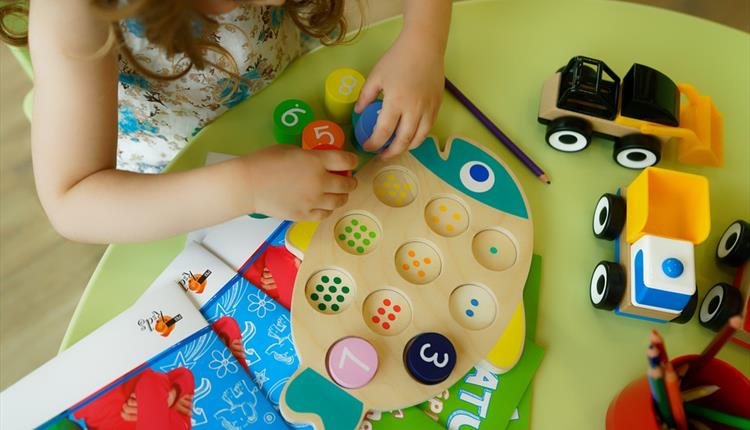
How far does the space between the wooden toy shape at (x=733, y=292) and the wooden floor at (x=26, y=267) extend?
3.21 feet

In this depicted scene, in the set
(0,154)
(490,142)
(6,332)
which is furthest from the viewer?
(0,154)

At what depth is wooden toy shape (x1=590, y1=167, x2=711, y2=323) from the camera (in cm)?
49

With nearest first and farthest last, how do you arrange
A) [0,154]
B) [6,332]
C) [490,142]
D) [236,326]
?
[236,326]
[490,142]
[6,332]
[0,154]

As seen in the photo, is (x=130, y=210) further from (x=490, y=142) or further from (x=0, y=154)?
(x=0, y=154)

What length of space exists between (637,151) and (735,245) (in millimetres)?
123

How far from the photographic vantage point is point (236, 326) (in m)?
0.50

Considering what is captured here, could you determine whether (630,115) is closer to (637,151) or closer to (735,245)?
(637,151)

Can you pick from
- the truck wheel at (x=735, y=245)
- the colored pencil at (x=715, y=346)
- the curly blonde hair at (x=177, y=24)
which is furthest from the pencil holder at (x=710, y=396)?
the curly blonde hair at (x=177, y=24)

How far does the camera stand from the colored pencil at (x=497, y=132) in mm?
591

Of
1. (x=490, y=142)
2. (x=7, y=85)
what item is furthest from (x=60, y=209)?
→ (x=7, y=85)

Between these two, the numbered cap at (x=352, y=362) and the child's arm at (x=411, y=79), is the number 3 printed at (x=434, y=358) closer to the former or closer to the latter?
the numbered cap at (x=352, y=362)

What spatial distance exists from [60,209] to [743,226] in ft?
2.02

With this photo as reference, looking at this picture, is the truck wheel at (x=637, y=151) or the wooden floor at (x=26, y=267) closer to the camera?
the truck wheel at (x=637, y=151)

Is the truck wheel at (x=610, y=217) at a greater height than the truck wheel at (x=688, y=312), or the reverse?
the truck wheel at (x=610, y=217)
